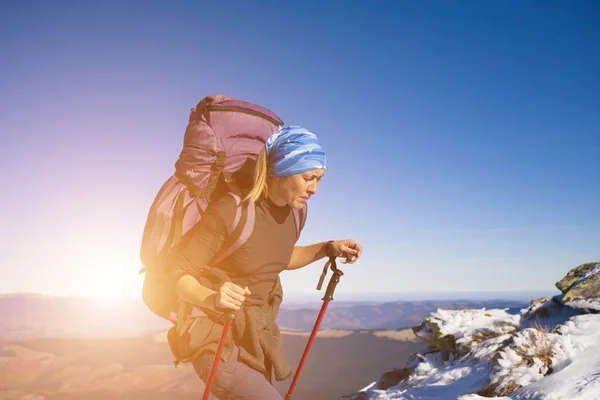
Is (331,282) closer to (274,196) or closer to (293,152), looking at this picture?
(274,196)

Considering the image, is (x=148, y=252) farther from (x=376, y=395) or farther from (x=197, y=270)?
(x=376, y=395)

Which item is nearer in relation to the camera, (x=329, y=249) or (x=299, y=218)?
(x=299, y=218)

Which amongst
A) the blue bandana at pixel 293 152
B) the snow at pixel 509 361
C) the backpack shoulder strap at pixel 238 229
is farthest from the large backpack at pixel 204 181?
the snow at pixel 509 361

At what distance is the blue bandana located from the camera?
2.77 metres

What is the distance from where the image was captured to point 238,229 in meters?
2.74

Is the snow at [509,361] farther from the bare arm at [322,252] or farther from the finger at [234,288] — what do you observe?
the finger at [234,288]

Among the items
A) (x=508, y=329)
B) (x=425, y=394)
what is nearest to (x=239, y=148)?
(x=425, y=394)

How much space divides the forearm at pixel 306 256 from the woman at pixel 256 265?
38 centimetres

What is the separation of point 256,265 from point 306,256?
27.7 inches

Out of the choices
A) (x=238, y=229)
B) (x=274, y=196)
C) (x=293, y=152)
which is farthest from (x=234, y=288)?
(x=293, y=152)

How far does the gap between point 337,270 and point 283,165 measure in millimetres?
969

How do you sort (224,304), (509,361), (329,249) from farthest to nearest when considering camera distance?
(509,361)
(329,249)
(224,304)

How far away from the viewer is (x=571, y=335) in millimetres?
5184

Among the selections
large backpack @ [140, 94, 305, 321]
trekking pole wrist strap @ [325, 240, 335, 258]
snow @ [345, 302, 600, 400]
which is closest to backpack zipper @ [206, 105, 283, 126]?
large backpack @ [140, 94, 305, 321]
